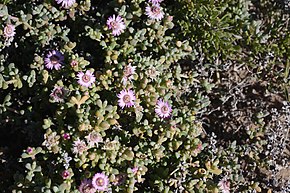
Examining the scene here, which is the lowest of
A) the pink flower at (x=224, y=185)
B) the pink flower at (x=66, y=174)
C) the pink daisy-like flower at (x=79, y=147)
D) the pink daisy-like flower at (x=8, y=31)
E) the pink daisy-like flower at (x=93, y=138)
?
the pink flower at (x=66, y=174)

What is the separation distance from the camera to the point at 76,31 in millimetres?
2861

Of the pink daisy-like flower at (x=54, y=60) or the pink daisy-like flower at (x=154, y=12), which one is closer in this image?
the pink daisy-like flower at (x=54, y=60)

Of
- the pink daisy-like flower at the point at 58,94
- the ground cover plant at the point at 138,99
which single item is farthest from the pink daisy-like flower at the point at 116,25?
the pink daisy-like flower at the point at 58,94

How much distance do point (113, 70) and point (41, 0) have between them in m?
0.54

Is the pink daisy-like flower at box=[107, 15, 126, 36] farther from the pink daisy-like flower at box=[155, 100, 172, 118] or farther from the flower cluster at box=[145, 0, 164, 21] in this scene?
the pink daisy-like flower at box=[155, 100, 172, 118]

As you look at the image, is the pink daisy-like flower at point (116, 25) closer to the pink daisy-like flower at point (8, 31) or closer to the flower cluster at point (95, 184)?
the pink daisy-like flower at point (8, 31)

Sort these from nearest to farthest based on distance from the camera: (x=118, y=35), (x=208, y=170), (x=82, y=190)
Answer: (x=82, y=190) → (x=208, y=170) → (x=118, y=35)

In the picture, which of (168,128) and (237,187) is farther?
(237,187)

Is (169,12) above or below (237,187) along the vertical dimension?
above

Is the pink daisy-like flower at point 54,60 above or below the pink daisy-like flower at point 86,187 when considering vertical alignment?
above

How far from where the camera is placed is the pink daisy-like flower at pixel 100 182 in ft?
7.81

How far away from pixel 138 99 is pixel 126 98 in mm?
63

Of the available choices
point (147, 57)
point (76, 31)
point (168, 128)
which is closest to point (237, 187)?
point (168, 128)

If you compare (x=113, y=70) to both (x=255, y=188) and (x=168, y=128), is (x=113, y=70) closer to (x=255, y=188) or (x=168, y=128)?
(x=168, y=128)
